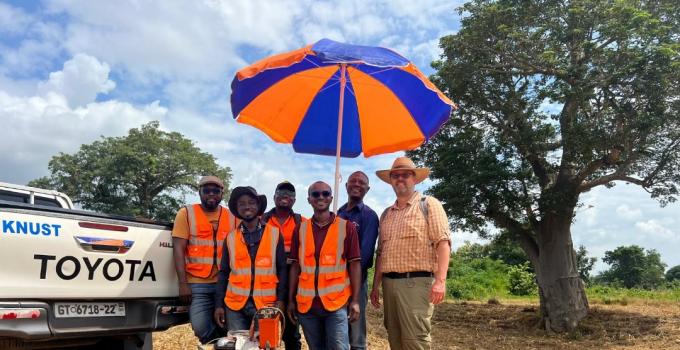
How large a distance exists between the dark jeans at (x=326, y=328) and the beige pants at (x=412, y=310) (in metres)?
0.41

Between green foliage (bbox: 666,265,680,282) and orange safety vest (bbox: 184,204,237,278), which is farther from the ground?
orange safety vest (bbox: 184,204,237,278)

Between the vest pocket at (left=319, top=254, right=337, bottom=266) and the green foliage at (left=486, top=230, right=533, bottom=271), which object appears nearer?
the vest pocket at (left=319, top=254, right=337, bottom=266)

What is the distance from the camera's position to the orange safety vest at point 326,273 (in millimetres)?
3830

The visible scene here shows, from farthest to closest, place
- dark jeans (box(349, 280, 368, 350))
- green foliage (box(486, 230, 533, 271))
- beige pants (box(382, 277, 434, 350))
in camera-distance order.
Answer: green foliage (box(486, 230, 533, 271))
dark jeans (box(349, 280, 368, 350))
beige pants (box(382, 277, 434, 350))

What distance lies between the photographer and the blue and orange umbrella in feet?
16.6

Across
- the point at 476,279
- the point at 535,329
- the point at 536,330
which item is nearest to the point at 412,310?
the point at 536,330

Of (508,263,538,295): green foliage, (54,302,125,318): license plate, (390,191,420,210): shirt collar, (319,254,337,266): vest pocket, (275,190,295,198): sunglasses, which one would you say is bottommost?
(508,263,538,295): green foliage

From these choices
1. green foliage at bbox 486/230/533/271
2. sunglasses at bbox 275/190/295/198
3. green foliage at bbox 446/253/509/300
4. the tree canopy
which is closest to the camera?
sunglasses at bbox 275/190/295/198

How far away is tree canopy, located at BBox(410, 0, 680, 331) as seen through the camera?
10.8 meters

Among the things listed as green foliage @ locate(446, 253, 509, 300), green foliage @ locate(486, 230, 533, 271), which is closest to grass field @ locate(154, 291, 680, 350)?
green foliage @ locate(446, 253, 509, 300)

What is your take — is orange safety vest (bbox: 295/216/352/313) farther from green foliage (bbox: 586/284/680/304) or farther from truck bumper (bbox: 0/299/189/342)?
green foliage (bbox: 586/284/680/304)

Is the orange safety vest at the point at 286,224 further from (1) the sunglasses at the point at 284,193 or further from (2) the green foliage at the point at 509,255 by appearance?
(2) the green foliage at the point at 509,255

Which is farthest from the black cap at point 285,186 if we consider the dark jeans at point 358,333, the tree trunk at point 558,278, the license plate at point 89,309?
the tree trunk at point 558,278

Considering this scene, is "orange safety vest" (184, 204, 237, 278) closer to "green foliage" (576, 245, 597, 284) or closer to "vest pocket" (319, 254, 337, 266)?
"vest pocket" (319, 254, 337, 266)
